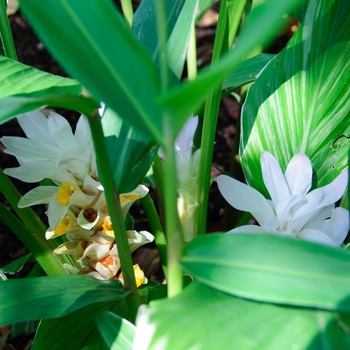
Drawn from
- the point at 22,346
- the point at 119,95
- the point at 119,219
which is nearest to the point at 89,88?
the point at 119,95

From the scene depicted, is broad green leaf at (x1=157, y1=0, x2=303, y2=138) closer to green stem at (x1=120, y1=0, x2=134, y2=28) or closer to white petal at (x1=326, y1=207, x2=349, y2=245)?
white petal at (x1=326, y1=207, x2=349, y2=245)

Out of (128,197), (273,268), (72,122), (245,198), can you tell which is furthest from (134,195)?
(72,122)

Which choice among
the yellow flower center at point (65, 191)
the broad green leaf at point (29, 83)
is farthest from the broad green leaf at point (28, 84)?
the yellow flower center at point (65, 191)

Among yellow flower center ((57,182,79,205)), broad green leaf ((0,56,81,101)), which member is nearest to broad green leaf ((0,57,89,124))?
broad green leaf ((0,56,81,101))

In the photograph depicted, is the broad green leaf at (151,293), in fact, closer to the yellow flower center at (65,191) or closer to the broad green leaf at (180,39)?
the yellow flower center at (65,191)

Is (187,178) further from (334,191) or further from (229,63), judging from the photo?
(229,63)
